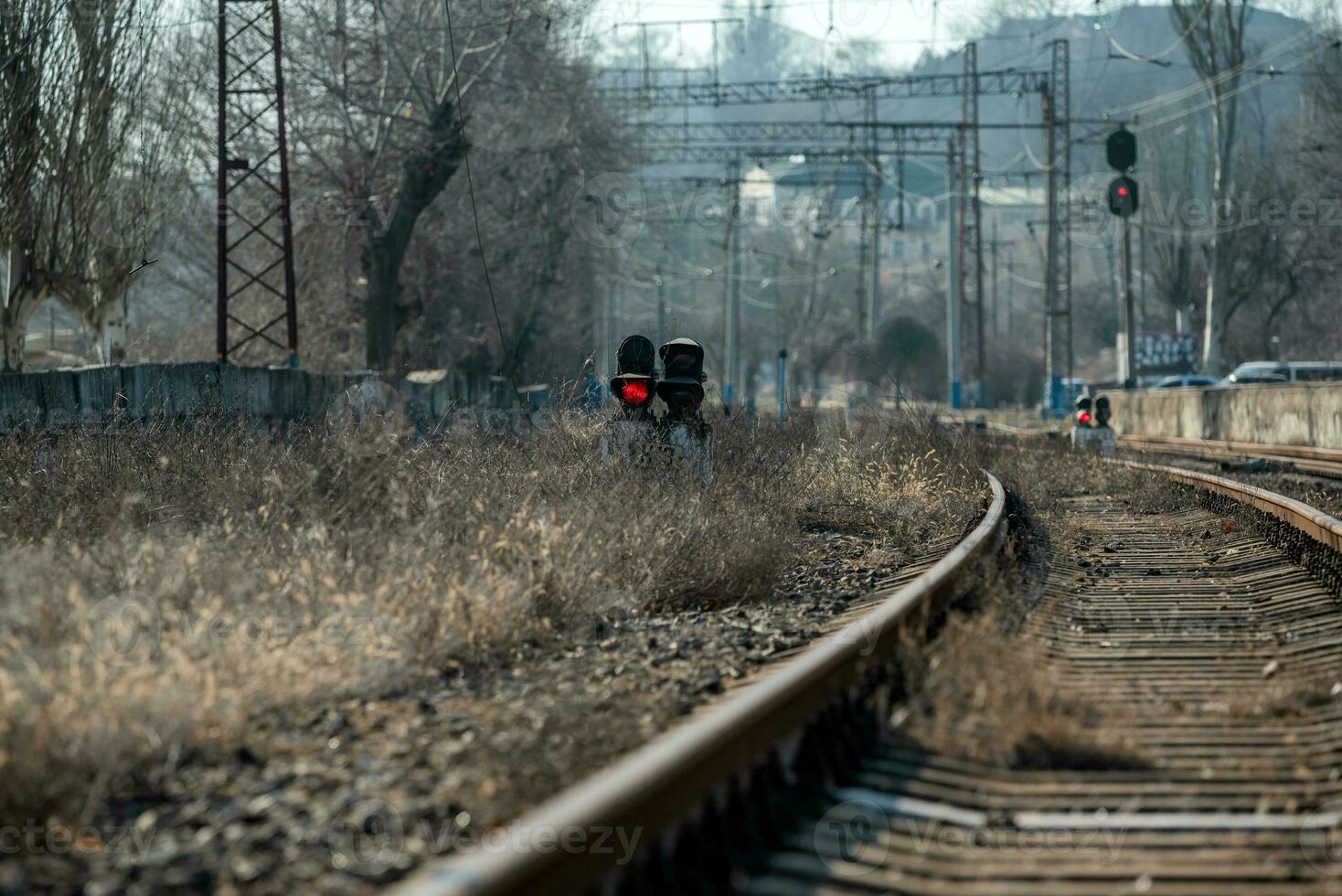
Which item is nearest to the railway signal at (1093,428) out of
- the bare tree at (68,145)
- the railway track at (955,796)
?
the bare tree at (68,145)

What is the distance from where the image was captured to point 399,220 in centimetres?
3014

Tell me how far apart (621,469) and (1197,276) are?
63.1 metres

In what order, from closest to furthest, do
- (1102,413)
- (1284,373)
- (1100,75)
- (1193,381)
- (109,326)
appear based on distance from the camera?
(1102,413) → (109,326) → (1284,373) → (1193,381) → (1100,75)

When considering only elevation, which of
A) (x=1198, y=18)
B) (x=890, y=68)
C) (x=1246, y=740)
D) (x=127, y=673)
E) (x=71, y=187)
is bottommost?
(x=1246, y=740)

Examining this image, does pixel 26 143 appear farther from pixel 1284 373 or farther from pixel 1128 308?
pixel 1284 373

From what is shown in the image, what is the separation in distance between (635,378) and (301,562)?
4.57m

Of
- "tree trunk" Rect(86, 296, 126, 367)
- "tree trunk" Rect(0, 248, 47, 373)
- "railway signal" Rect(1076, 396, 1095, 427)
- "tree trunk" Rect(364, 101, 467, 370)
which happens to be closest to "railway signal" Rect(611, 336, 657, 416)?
"railway signal" Rect(1076, 396, 1095, 427)

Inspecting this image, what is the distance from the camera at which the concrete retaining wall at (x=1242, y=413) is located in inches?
913

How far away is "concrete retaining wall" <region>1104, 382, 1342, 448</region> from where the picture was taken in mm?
23188

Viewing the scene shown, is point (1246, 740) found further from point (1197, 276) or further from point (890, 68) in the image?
point (890, 68)

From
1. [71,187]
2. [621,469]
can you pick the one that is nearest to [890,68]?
[71,187]

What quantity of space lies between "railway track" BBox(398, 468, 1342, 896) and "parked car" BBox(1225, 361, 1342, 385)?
43350 millimetres

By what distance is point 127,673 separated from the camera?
4566 mm

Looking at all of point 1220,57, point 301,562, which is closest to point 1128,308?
point 1220,57
